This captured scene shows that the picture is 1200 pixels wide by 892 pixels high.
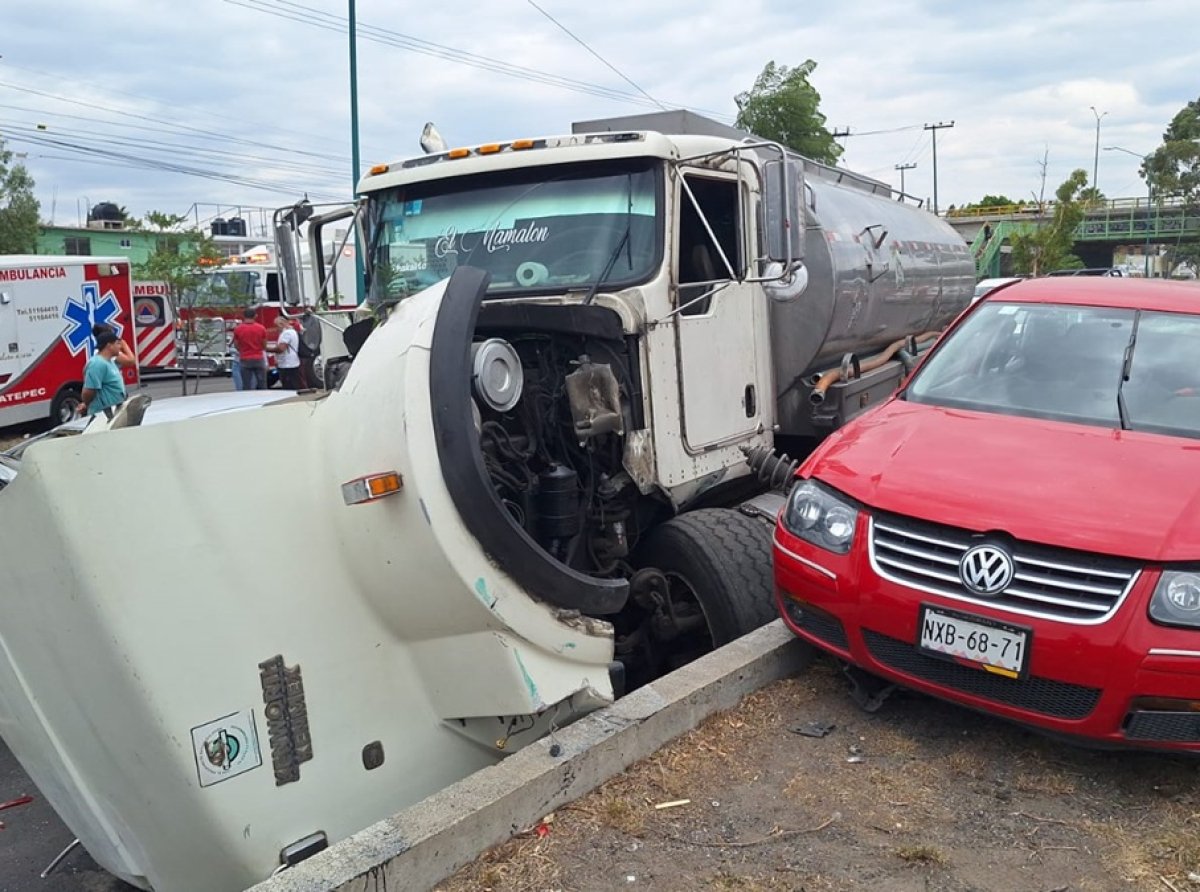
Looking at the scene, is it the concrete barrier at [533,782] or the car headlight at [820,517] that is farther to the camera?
the car headlight at [820,517]

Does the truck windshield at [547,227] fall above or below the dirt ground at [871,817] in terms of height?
above

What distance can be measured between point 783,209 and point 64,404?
13196 mm

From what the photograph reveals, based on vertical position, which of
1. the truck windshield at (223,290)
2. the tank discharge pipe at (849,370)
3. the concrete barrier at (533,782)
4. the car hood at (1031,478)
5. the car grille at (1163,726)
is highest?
the truck windshield at (223,290)

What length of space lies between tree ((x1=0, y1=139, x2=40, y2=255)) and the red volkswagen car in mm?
33403

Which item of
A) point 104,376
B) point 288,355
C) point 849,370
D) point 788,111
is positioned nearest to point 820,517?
point 849,370

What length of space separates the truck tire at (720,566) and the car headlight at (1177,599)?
5.97 feet

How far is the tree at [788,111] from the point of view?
3028cm

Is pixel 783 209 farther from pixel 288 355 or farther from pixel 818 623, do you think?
pixel 288 355

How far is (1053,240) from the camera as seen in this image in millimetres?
38844

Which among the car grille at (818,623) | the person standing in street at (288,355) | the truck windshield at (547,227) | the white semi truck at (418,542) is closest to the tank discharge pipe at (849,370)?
the white semi truck at (418,542)

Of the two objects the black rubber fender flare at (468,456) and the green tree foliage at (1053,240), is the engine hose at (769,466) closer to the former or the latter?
the black rubber fender flare at (468,456)

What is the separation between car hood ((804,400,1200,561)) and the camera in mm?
3275

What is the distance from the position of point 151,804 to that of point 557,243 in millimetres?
3102

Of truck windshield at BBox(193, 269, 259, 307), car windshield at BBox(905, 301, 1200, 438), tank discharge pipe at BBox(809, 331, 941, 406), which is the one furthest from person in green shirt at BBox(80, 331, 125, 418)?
truck windshield at BBox(193, 269, 259, 307)
